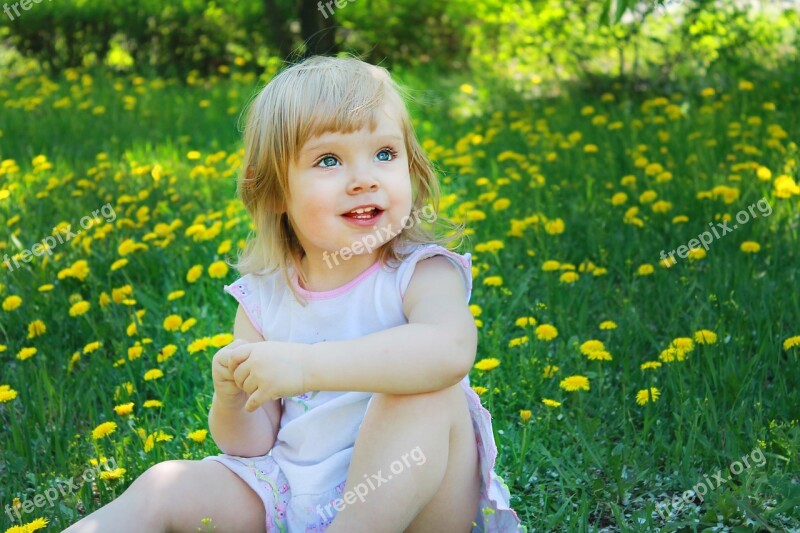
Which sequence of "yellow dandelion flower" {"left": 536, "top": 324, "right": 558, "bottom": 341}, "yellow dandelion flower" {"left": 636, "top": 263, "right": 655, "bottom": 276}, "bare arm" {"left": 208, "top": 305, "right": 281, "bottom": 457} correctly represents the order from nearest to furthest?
1. "bare arm" {"left": 208, "top": 305, "right": 281, "bottom": 457}
2. "yellow dandelion flower" {"left": 536, "top": 324, "right": 558, "bottom": 341}
3. "yellow dandelion flower" {"left": 636, "top": 263, "right": 655, "bottom": 276}

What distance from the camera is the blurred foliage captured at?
5445 millimetres

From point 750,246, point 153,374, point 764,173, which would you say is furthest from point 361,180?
point 764,173

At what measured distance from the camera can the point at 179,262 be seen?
313 centimetres

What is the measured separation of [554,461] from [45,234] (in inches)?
92.9

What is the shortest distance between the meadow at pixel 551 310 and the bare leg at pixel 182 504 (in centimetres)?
21

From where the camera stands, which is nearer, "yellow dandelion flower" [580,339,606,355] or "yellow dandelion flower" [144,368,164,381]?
"yellow dandelion flower" [580,339,606,355]

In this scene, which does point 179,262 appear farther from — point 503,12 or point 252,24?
Result: point 252,24

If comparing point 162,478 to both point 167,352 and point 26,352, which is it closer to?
point 167,352

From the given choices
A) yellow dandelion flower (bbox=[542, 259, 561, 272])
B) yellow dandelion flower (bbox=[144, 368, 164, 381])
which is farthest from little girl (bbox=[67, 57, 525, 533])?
yellow dandelion flower (bbox=[542, 259, 561, 272])

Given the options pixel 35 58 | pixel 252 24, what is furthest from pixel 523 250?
pixel 35 58

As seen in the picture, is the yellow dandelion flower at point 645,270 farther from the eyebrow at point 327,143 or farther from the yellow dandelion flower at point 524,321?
the eyebrow at point 327,143

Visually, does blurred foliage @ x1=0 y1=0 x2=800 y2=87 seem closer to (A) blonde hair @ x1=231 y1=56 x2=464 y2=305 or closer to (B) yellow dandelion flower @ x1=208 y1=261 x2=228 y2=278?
(B) yellow dandelion flower @ x1=208 y1=261 x2=228 y2=278

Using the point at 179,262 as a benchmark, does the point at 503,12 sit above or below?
above

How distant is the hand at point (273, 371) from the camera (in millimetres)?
1558
